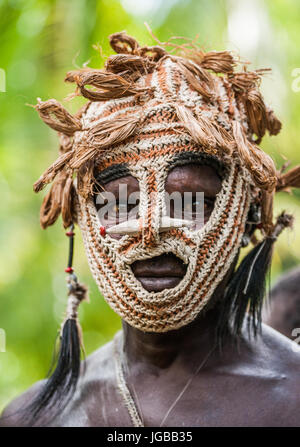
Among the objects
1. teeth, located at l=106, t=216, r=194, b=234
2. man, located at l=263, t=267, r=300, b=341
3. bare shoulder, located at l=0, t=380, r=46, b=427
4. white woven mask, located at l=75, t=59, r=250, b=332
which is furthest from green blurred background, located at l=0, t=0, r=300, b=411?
teeth, located at l=106, t=216, r=194, b=234

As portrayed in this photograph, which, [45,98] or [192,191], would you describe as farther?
[45,98]

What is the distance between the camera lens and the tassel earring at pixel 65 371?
9.50 feet

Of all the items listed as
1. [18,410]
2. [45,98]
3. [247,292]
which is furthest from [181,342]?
[45,98]

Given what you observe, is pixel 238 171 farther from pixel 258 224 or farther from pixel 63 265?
pixel 63 265

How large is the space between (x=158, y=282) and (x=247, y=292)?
541 millimetres

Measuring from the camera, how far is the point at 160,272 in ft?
7.83

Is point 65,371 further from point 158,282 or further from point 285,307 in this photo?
point 285,307

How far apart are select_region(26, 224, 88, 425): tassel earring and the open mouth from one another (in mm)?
648

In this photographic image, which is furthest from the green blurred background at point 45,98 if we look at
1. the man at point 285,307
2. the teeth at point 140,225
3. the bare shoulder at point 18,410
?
the teeth at point 140,225

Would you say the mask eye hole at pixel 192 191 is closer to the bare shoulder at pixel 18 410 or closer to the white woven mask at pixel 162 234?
the white woven mask at pixel 162 234

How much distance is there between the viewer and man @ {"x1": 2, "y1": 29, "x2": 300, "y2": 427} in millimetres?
2393

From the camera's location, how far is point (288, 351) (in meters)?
2.63

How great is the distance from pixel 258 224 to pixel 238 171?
34 cm
